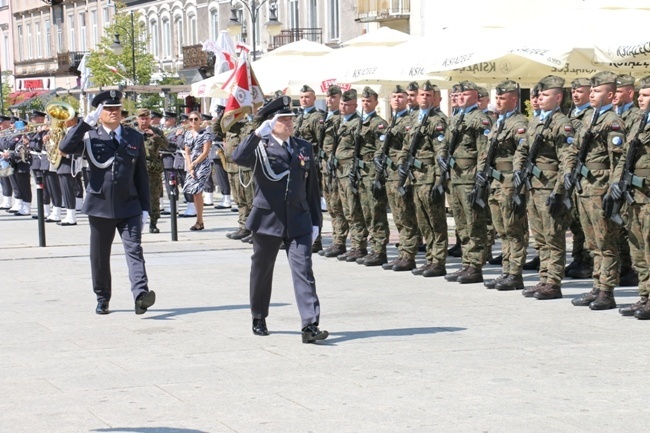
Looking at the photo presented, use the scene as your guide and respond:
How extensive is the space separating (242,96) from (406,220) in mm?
2266

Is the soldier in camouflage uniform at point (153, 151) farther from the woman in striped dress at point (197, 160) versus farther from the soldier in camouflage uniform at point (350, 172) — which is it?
the soldier in camouflage uniform at point (350, 172)

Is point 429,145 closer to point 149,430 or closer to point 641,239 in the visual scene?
point 641,239

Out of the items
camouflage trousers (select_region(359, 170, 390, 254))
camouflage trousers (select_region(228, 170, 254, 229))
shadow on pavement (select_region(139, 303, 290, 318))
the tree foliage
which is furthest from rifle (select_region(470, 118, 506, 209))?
the tree foliage

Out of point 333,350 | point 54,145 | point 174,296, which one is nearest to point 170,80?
point 54,145

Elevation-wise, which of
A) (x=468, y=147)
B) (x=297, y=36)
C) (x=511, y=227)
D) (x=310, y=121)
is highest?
(x=297, y=36)

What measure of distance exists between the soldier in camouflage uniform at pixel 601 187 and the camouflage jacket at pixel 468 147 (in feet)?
6.78

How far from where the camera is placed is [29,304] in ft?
42.6

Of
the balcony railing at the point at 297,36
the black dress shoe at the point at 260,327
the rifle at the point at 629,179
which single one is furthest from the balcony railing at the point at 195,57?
the black dress shoe at the point at 260,327

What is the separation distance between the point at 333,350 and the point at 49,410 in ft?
8.52

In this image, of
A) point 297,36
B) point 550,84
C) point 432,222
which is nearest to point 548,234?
point 550,84

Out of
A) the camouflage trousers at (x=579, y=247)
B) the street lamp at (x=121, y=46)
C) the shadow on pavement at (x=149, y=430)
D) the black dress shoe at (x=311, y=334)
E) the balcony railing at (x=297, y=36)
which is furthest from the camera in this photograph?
the balcony railing at (x=297, y=36)

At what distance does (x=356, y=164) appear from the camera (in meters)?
15.9

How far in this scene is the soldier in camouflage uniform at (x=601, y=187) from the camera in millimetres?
11891

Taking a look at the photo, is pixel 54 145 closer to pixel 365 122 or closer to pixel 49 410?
pixel 365 122
